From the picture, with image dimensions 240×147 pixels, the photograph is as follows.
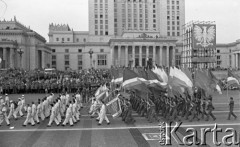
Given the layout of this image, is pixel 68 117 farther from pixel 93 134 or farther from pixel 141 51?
pixel 141 51

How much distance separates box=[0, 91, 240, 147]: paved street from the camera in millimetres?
12359

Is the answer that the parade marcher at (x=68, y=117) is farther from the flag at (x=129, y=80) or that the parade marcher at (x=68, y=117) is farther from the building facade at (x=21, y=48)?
the building facade at (x=21, y=48)

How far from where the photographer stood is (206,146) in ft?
37.9

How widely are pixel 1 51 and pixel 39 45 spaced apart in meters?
11.0

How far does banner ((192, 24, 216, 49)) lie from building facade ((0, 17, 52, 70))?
40.6 meters

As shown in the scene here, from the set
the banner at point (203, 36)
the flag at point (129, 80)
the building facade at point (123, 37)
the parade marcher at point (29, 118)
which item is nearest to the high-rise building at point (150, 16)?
the building facade at point (123, 37)

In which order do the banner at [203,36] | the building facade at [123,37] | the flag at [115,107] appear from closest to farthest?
the flag at [115,107] < the banner at [203,36] < the building facade at [123,37]

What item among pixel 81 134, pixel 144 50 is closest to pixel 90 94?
pixel 81 134

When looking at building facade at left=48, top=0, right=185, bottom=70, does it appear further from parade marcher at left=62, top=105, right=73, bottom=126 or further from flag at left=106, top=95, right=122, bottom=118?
parade marcher at left=62, top=105, right=73, bottom=126

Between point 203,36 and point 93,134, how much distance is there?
1893 inches

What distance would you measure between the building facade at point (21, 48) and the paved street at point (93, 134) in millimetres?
60923

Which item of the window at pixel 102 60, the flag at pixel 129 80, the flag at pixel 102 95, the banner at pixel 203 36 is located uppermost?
the banner at pixel 203 36

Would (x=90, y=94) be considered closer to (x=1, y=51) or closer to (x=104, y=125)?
(x=104, y=125)

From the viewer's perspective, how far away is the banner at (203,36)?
57725 millimetres
